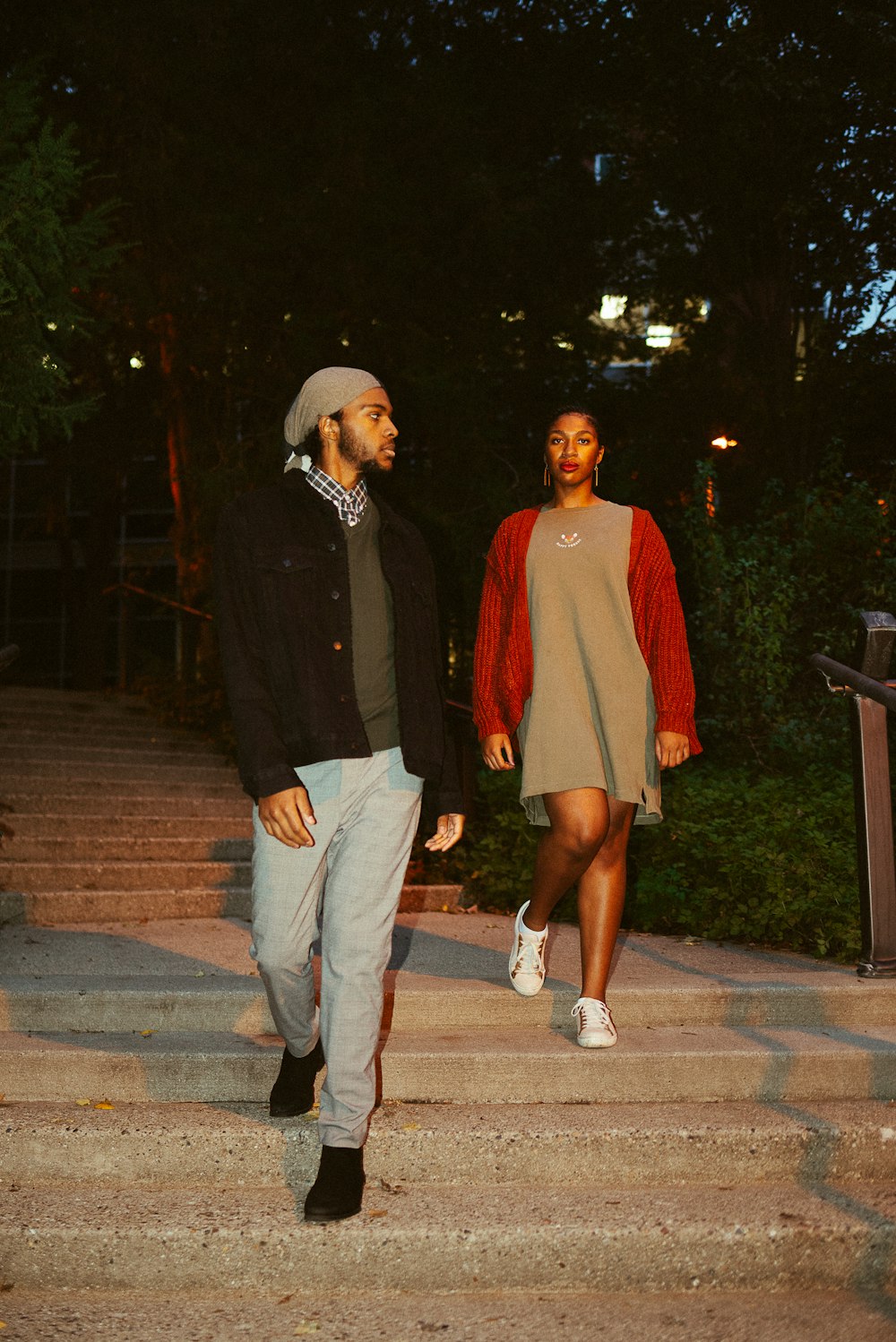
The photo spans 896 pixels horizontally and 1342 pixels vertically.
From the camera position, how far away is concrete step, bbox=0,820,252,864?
6574 mm

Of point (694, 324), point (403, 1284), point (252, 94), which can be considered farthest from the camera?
point (694, 324)

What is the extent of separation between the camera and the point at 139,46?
10.4m

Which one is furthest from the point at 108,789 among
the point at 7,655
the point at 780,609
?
the point at 780,609

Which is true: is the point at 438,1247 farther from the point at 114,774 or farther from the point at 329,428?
the point at 114,774

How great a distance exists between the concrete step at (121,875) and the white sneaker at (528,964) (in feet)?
8.60

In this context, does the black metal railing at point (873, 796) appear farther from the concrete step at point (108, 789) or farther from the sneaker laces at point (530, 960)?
the concrete step at point (108, 789)

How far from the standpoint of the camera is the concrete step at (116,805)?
7113mm

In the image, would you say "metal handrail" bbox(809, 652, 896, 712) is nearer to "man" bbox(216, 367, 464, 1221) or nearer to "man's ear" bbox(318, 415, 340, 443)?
"man" bbox(216, 367, 464, 1221)

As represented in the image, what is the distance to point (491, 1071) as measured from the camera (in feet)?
12.4

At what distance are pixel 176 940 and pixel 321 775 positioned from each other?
2.68m

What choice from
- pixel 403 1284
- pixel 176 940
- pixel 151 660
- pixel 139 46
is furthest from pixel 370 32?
pixel 403 1284

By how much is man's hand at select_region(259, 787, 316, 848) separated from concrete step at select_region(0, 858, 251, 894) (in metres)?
3.44

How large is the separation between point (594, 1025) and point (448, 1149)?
65 cm

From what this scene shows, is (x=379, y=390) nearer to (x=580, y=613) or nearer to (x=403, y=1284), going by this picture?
(x=580, y=613)
